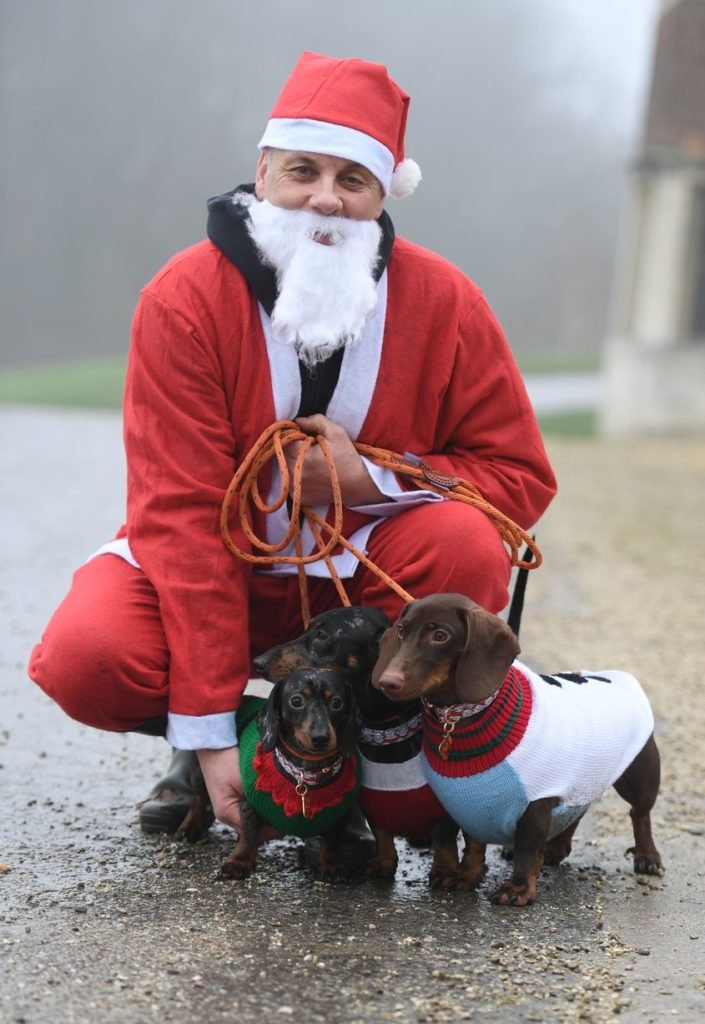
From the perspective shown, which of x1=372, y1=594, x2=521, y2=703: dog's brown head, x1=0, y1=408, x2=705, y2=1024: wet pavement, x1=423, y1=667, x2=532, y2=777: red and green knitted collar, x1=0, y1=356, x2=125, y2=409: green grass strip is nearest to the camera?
x1=0, y1=408, x2=705, y2=1024: wet pavement

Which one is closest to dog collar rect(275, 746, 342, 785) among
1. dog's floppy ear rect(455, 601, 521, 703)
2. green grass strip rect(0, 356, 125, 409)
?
dog's floppy ear rect(455, 601, 521, 703)

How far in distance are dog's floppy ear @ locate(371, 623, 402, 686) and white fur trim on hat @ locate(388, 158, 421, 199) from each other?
3.75ft

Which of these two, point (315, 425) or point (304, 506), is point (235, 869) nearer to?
point (304, 506)

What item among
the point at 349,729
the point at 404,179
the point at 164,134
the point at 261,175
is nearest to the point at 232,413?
the point at 261,175

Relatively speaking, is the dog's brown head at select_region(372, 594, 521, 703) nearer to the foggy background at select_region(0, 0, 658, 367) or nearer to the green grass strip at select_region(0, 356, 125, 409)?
the green grass strip at select_region(0, 356, 125, 409)

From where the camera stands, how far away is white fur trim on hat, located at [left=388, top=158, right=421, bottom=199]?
3486mm

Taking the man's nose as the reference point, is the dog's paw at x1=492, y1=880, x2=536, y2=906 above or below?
below

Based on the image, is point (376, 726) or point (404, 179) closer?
point (376, 726)

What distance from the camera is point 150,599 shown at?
3293mm

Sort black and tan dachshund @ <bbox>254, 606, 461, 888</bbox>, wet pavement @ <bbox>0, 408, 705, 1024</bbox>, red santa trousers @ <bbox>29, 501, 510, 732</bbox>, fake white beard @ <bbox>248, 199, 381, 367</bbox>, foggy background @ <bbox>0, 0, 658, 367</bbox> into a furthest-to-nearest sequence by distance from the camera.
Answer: foggy background @ <bbox>0, 0, 658, 367</bbox>, fake white beard @ <bbox>248, 199, 381, 367</bbox>, red santa trousers @ <bbox>29, 501, 510, 732</bbox>, black and tan dachshund @ <bbox>254, 606, 461, 888</bbox>, wet pavement @ <bbox>0, 408, 705, 1024</bbox>

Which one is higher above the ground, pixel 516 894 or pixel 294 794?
pixel 294 794

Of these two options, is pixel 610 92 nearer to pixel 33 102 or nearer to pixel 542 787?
pixel 33 102

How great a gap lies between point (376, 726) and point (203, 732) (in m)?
0.39

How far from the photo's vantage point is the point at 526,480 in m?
3.50
